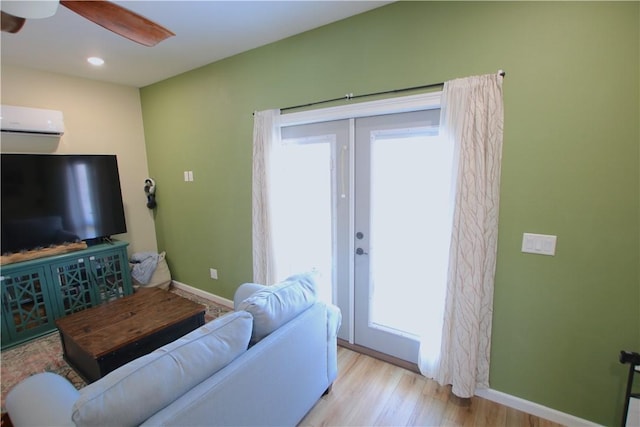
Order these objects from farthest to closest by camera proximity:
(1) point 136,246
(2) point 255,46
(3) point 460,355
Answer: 1. (1) point 136,246
2. (2) point 255,46
3. (3) point 460,355

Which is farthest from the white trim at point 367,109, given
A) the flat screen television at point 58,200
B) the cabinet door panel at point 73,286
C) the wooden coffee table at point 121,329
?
the cabinet door panel at point 73,286

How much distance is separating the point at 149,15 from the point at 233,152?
1258 mm

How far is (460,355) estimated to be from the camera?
1873mm

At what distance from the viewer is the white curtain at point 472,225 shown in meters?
1.71

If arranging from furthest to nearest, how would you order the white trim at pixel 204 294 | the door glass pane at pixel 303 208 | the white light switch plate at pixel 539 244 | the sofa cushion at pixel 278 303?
the white trim at pixel 204 294 < the door glass pane at pixel 303 208 < the white light switch plate at pixel 539 244 < the sofa cushion at pixel 278 303

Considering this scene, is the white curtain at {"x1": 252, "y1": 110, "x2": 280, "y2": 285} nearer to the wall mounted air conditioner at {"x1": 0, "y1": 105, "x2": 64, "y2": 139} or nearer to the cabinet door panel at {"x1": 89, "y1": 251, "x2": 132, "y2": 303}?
the cabinet door panel at {"x1": 89, "y1": 251, "x2": 132, "y2": 303}

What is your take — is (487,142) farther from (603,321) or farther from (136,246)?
(136,246)

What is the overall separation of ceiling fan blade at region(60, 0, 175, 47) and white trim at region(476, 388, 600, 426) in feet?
9.61

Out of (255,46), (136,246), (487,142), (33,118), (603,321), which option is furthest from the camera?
(136,246)

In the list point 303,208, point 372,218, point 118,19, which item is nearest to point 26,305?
point 303,208

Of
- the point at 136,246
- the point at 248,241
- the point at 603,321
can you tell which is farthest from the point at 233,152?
the point at 603,321

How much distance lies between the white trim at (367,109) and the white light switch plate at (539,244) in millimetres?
986

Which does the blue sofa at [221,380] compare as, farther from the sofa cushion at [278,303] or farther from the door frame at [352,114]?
the door frame at [352,114]

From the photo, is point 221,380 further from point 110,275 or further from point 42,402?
point 110,275
